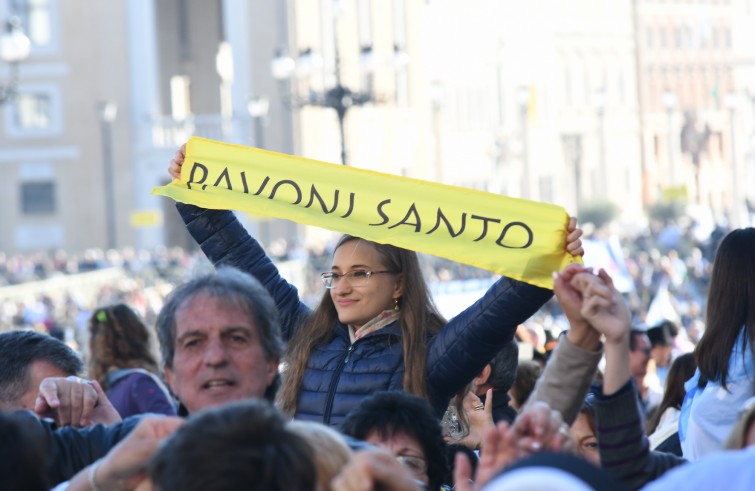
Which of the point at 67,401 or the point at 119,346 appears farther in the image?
the point at 119,346

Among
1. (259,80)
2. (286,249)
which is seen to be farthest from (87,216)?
(286,249)

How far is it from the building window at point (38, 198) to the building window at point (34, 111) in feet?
6.04

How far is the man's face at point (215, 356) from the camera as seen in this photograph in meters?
4.04

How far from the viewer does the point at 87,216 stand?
176 ft

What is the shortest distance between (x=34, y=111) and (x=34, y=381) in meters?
50.9

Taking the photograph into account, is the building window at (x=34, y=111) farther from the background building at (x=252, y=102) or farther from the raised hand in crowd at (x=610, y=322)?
the raised hand in crowd at (x=610, y=322)

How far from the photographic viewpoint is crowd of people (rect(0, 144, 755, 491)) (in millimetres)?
3084

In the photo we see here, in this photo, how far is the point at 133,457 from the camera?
11.6ft

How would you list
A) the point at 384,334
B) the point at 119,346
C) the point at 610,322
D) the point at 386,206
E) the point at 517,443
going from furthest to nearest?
1. the point at 119,346
2. the point at 386,206
3. the point at 384,334
4. the point at 610,322
5. the point at 517,443

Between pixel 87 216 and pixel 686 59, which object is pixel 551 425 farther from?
pixel 686 59

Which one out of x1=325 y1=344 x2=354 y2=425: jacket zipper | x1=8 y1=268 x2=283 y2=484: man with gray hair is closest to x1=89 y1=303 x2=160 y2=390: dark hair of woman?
x1=325 y1=344 x2=354 y2=425: jacket zipper

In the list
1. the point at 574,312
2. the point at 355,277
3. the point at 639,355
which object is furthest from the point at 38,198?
the point at 574,312

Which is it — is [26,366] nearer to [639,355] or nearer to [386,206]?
[386,206]

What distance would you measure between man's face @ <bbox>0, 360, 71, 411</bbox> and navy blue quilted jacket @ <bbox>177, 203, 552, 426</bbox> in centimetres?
76
